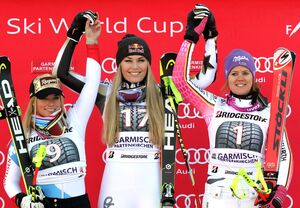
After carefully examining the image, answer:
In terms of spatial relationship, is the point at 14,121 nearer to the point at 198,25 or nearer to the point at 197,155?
the point at 198,25

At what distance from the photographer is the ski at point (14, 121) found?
368 centimetres

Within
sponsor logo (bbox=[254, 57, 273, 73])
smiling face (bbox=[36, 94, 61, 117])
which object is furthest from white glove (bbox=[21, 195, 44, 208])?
sponsor logo (bbox=[254, 57, 273, 73])

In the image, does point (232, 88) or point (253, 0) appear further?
point (253, 0)

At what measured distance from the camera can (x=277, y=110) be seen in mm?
3736

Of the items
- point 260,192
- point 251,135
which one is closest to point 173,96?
point 251,135

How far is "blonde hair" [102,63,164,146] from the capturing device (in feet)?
12.5

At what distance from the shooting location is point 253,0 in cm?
481

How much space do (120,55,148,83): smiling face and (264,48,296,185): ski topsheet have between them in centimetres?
82

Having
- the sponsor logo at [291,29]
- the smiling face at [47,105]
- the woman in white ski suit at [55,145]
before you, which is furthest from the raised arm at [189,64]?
the sponsor logo at [291,29]

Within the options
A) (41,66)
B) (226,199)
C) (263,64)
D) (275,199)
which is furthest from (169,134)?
(41,66)

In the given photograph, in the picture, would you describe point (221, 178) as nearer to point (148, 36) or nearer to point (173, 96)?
point (173, 96)

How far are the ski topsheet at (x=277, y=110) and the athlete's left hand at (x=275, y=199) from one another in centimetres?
8

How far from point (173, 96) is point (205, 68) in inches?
11.8

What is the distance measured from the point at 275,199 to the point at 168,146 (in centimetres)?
75
